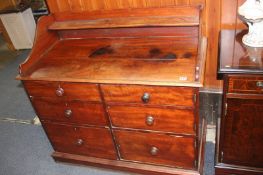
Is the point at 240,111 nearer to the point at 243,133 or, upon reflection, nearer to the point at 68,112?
the point at 243,133

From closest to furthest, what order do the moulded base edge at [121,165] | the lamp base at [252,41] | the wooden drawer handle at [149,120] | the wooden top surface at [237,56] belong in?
1. the wooden top surface at [237,56]
2. the lamp base at [252,41]
3. the wooden drawer handle at [149,120]
4. the moulded base edge at [121,165]

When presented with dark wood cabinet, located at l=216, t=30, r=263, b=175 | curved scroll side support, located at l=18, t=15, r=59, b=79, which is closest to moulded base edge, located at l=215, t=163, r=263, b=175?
dark wood cabinet, located at l=216, t=30, r=263, b=175

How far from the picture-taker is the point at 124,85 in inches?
55.7

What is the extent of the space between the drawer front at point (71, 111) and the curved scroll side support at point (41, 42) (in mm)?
236

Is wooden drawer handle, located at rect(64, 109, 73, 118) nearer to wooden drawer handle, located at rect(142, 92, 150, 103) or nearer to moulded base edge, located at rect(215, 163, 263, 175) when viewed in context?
wooden drawer handle, located at rect(142, 92, 150, 103)

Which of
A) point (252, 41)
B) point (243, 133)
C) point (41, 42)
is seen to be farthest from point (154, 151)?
point (41, 42)

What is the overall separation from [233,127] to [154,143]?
47 centimetres

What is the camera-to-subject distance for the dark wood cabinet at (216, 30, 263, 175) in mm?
1299

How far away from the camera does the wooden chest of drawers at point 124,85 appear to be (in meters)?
1.40

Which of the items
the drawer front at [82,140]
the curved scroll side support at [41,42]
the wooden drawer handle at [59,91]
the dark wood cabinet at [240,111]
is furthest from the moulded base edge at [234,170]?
the curved scroll side support at [41,42]

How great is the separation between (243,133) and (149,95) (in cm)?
60

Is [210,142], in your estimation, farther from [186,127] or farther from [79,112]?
[79,112]

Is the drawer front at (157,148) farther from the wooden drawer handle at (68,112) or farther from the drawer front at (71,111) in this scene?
the wooden drawer handle at (68,112)

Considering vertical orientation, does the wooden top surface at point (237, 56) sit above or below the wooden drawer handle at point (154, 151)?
above
